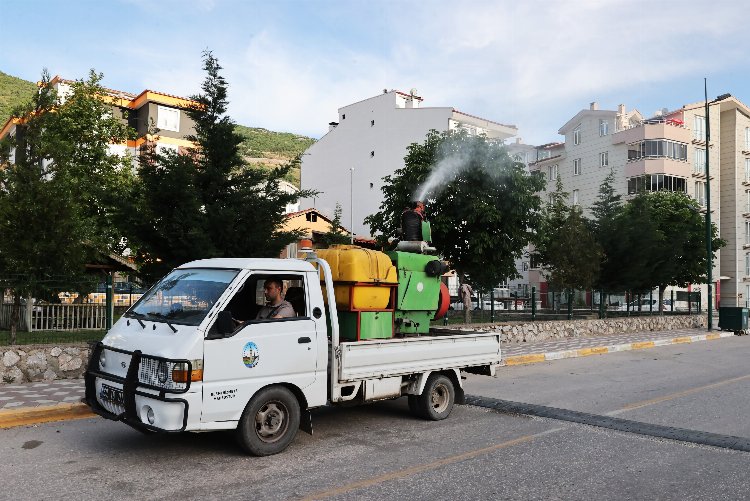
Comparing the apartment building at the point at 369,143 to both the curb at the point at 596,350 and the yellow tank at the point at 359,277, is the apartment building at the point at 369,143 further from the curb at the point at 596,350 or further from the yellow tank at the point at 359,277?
the yellow tank at the point at 359,277

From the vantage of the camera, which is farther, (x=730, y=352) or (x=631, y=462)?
(x=730, y=352)

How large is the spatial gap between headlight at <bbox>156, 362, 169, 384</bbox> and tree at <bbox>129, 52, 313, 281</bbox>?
604 centimetres

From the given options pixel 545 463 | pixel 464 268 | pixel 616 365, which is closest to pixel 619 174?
pixel 464 268

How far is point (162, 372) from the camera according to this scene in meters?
5.65

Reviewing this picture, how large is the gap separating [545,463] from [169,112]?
48445 mm

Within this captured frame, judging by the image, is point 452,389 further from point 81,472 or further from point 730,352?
point 730,352

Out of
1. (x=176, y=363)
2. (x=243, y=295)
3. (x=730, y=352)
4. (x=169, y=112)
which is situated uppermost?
(x=169, y=112)

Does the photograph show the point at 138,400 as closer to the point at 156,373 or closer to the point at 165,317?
the point at 156,373

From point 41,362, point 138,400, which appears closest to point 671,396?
point 138,400

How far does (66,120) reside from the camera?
2741cm

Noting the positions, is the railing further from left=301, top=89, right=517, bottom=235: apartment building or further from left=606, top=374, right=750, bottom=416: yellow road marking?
left=301, top=89, right=517, bottom=235: apartment building

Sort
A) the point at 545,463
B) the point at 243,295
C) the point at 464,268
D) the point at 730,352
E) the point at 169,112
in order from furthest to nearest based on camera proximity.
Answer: the point at 169,112, the point at 464,268, the point at 730,352, the point at 243,295, the point at 545,463

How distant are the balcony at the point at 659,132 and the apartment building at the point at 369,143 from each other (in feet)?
35.9

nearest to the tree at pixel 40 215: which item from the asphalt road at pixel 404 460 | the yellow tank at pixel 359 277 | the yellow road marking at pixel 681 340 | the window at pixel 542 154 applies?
the asphalt road at pixel 404 460
